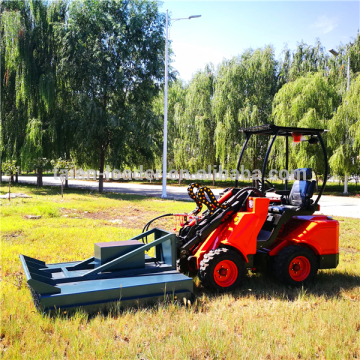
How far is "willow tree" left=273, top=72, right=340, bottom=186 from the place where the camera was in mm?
22266

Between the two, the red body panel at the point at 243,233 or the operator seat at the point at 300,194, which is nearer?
the red body panel at the point at 243,233

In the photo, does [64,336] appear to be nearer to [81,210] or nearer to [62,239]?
[62,239]

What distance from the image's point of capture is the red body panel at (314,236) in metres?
5.33

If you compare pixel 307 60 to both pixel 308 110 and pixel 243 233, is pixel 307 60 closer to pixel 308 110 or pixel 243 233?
pixel 308 110

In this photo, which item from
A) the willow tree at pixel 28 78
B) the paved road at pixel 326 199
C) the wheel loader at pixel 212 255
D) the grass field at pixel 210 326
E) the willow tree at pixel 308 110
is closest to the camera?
the grass field at pixel 210 326

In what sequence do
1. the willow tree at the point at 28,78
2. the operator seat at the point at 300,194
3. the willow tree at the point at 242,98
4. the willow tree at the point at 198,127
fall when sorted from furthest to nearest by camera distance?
the willow tree at the point at 198,127
the willow tree at the point at 242,98
the willow tree at the point at 28,78
the operator seat at the point at 300,194

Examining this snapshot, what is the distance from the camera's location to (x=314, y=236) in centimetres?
535

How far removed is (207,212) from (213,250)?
27.1 inches

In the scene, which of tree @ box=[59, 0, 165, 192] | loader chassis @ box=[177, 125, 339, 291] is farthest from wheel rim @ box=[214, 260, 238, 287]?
tree @ box=[59, 0, 165, 192]

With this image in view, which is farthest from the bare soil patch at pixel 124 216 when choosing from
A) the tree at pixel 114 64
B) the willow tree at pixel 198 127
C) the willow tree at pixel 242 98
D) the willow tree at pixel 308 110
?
the willow tree at pixel 198 127

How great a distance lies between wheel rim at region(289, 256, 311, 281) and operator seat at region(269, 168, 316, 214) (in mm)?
743

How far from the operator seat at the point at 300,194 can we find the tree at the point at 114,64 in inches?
638

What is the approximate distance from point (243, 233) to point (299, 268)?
106 cm

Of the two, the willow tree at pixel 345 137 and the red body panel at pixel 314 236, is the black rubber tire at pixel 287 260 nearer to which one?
the red body panel at pixel 314 236
